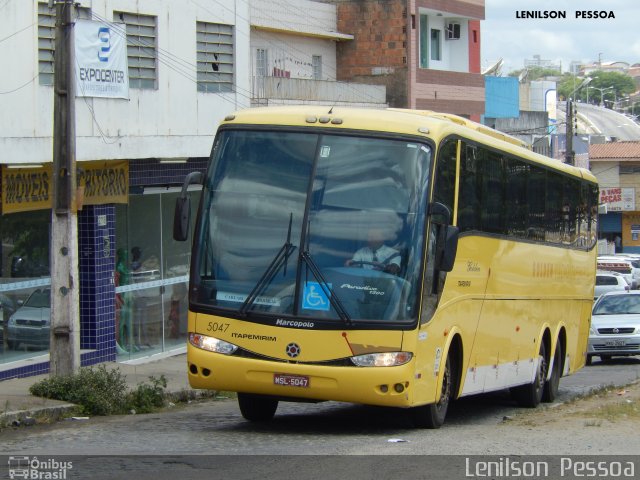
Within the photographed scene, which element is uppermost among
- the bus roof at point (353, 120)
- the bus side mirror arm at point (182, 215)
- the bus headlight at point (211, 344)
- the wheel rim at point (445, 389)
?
the bus roof at point (353, 120)

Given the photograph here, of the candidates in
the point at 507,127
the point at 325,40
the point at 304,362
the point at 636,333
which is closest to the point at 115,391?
the point at 304,362

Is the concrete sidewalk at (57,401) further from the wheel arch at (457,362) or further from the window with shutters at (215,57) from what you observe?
the window with shutters at (215,57)

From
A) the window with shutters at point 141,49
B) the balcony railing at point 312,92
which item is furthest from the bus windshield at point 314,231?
the balcony railing at point 312,92

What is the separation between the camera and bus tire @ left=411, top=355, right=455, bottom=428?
39.3 ft

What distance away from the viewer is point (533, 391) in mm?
16453

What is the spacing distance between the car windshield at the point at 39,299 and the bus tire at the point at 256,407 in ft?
19.3

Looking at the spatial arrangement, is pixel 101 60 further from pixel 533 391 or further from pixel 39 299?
pixel 533 391

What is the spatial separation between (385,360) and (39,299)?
8420mm

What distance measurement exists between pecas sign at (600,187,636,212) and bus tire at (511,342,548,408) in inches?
2181

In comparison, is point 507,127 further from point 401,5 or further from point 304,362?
point 304,362

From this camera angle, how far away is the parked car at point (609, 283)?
4181 cm

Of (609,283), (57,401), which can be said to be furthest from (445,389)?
(609,283)

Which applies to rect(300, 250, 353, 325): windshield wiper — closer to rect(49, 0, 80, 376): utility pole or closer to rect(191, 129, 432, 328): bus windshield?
rect(191, 129, 432, 328): bus windshield

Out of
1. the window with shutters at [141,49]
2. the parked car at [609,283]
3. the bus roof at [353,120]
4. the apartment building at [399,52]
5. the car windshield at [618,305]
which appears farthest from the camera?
the parked car at [609,283]
